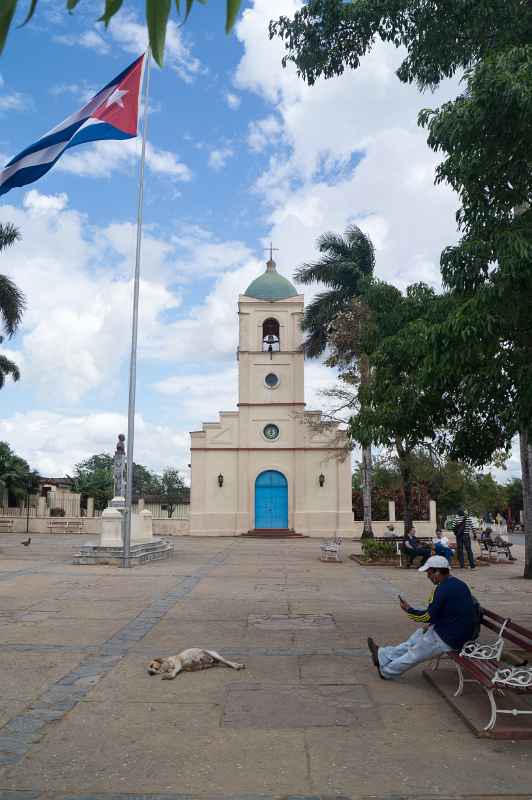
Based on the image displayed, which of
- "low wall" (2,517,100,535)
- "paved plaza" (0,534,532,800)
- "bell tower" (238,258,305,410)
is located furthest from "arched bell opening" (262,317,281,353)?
"paved plaza" (0,534,532,800)

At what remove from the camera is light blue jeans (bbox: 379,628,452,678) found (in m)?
6.18

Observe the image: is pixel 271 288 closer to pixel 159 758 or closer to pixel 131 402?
pixel 131 402

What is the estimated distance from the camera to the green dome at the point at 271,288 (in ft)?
119

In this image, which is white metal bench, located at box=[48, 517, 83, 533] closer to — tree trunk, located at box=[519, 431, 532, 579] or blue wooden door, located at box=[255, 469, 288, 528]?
blue wooden door, located at box=[255, 469, 288, 528]

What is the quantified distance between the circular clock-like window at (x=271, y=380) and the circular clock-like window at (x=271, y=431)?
1.87m

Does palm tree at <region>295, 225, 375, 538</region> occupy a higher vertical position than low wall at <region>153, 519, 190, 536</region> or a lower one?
higher

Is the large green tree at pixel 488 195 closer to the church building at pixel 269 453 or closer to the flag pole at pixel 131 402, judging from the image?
the flag pole at pixel 131 402

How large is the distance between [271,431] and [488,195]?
28.8 m

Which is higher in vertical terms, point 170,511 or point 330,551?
point 170,511

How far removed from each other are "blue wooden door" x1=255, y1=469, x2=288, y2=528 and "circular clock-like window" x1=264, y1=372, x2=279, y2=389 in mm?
4162

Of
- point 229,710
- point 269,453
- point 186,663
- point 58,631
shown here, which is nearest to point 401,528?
point 269,453

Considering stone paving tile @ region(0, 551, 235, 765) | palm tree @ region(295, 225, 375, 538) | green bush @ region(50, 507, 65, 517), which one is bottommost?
stone paving tile @ region(0, 551, 235, 765)

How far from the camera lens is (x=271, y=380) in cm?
3562

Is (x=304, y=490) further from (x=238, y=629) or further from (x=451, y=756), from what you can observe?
(x=451, y=756)
